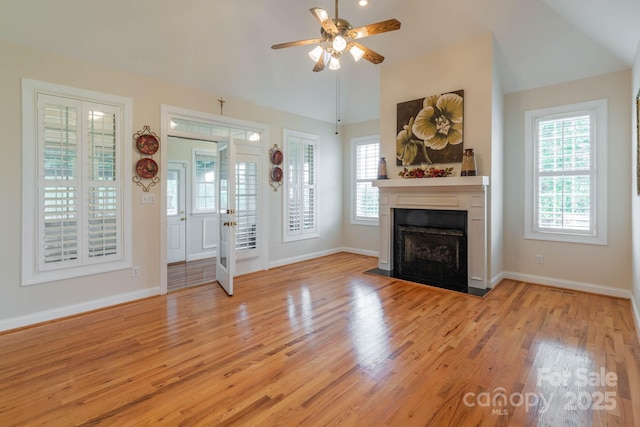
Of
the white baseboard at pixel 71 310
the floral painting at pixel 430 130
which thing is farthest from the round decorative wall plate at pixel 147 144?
the floral painting at pixel 430 130

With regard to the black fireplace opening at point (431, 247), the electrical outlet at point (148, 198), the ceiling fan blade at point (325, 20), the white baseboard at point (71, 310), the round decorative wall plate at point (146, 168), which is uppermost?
the ceiling fan blade at point (325, 20)

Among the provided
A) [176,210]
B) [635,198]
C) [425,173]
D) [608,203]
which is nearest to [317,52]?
[425,173]

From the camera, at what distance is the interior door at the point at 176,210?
631cm

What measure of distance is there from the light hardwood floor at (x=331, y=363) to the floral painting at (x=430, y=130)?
81.6 inches

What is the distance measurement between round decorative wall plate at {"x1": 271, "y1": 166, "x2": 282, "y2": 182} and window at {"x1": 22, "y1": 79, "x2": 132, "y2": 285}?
2.31 metres

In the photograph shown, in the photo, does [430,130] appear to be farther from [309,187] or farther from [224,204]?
[224,204]

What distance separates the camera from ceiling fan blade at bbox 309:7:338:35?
2674 mm

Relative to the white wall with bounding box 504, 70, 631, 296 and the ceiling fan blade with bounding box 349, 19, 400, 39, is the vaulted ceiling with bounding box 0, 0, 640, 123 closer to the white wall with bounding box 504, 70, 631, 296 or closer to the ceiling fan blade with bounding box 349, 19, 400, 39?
the white wall with bounding box 504, 70, 631, 296

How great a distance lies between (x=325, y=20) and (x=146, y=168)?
283 cm

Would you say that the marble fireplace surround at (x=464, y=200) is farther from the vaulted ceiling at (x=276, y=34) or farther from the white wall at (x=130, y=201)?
the white wall at (x=130, y=201)

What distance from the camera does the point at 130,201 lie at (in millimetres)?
3895

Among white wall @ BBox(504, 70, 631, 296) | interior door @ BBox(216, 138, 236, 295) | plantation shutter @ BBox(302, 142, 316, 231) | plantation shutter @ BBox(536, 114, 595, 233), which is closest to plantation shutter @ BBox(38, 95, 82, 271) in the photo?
interior door @ BBox(216, 138, 236, 295)

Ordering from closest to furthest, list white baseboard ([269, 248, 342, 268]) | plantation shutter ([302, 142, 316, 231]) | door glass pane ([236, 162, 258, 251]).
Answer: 1. door glass pane ([236, 162, 258, 251])
2. white baseboard ([269, 248, 342, 268])
3. plantation shutter ([302, 142, 316, 231])

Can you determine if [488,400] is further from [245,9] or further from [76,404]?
[245,9]
